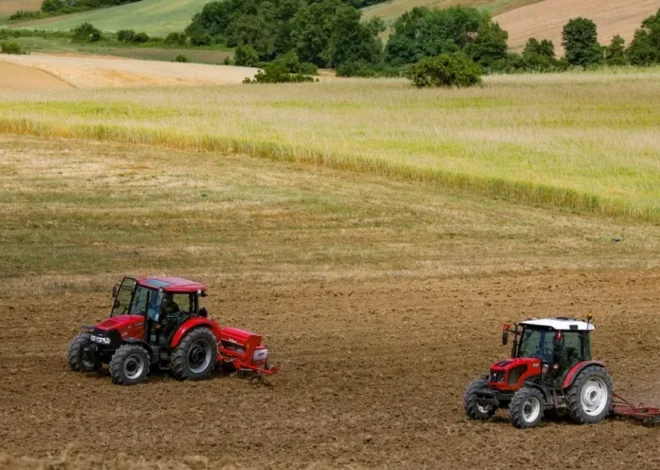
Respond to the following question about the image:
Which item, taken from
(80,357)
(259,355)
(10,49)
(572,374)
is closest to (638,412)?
(572,374)

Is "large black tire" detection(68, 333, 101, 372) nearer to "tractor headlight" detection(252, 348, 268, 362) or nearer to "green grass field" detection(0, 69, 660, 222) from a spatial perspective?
"tractor headlight" detection(252, 348, 268, 362)

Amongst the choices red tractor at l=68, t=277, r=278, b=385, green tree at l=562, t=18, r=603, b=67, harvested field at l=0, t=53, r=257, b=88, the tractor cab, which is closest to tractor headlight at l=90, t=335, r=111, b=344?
red tractor at l=68, t=277, r=278, b=385

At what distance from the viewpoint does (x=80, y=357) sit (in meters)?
15.8

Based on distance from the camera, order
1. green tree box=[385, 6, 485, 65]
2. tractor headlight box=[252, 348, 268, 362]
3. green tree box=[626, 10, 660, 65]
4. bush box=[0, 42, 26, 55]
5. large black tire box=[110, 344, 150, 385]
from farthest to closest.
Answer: green tree box=[385, 6, 485, 65]
bush box=[0, 42, 26, 55]
green tree box=[626, 10, 660, 65]
tractor headlight box=[252, 348, 268, 362]
large black tire box=[110, 344, 150, 385]

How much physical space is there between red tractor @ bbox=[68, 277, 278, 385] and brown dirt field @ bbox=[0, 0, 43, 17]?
133323mm

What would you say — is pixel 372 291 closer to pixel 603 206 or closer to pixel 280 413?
pixel 280 413

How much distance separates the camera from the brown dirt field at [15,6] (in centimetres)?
14424

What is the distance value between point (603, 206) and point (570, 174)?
4.35 m

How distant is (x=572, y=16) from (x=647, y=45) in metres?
13.1

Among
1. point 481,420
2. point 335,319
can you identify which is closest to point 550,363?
point 481,420

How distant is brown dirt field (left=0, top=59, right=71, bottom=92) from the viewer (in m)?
63.6

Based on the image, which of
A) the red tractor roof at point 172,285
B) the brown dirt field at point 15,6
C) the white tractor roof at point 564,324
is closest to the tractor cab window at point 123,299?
the red tractor roof at point 172,285

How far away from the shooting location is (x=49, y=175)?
33.5 metres

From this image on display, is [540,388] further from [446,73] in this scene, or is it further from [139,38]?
[139,38]
